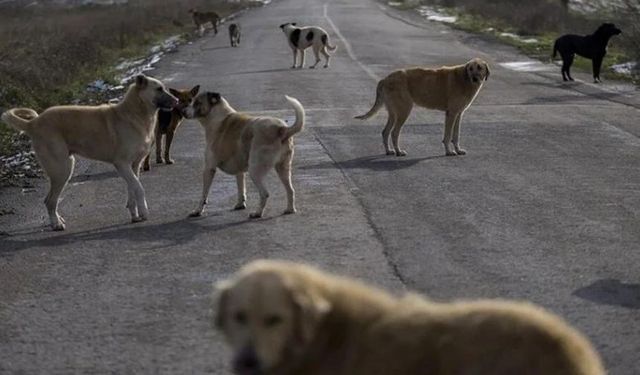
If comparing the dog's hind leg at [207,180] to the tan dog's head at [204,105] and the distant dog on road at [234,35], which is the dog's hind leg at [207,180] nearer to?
the tan dog's head at [204,105]

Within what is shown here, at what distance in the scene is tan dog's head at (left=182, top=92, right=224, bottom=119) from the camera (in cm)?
1205

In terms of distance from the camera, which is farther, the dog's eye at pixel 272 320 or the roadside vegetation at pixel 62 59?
the roadside vegetation at pixel 62 59

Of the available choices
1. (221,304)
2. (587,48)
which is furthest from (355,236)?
(587,48)

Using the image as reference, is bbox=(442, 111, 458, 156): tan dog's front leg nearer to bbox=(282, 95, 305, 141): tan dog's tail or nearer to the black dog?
bbox=(282, 95, 305, 141): tan dog's tail

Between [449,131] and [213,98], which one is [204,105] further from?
[449,131]

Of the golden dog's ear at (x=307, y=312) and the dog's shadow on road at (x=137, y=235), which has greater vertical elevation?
the golden dog's ear at (x=307, y=312)

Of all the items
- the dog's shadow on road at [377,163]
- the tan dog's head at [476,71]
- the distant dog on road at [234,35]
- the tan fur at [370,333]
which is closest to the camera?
the tan fur at [370,333]

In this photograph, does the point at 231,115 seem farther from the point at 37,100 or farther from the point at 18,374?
the point at 37,100

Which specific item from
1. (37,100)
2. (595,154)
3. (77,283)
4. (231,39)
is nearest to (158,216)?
(77,283)

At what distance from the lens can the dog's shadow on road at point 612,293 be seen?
305 inches

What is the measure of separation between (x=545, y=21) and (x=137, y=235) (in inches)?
1505

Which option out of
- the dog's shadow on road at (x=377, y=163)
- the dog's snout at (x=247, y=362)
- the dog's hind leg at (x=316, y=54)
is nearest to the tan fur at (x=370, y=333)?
the dog's snout at (x=247, y=362)

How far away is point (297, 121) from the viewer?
10.9 metres

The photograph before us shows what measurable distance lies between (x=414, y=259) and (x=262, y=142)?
2.72 m
